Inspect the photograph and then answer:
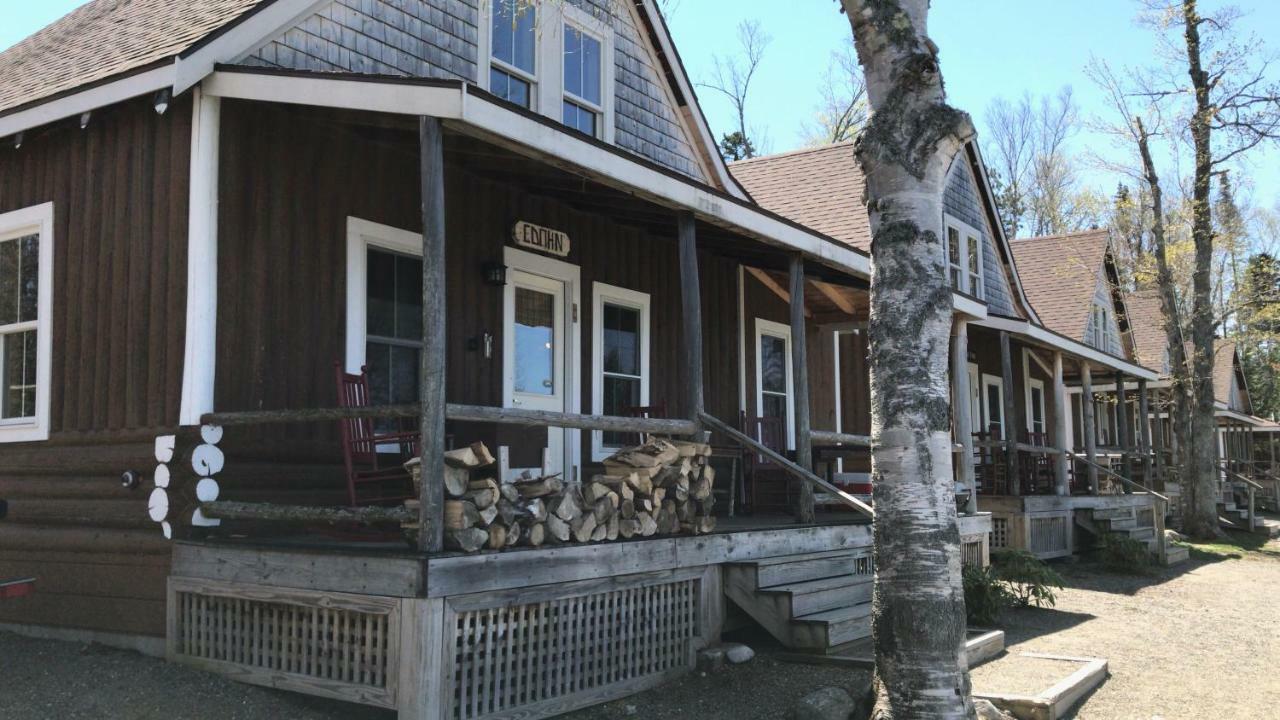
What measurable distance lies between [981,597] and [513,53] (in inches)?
247

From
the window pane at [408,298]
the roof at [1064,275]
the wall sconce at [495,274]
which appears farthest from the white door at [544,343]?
the roof at [1064,275]

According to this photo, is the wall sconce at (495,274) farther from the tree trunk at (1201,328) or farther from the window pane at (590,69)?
the tree trunk at (1201,328)

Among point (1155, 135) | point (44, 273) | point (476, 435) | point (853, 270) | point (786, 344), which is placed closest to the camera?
point (44, 273)

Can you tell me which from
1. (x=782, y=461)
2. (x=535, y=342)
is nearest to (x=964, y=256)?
(x=535, y=342)

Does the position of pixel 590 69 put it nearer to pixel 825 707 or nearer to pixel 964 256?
pixel 825 707

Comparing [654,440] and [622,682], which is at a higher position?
[654,440]

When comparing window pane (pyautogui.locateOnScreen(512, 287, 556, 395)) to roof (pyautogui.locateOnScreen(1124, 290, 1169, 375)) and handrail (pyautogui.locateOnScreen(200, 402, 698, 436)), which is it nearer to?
handrail (pyautogui.locateOnScreen(200, 402, 698, 436))

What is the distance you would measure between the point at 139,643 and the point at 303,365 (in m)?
1.99

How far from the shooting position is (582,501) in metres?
6.37

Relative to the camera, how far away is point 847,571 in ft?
28.0

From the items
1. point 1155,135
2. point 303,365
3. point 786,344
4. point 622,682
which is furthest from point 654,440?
point 1155,135

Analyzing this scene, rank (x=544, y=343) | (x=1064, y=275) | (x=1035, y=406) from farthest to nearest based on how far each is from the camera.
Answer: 1. (x=1064, y=275)
2. (x=1035, y=406)
3. (x=544, y=343)

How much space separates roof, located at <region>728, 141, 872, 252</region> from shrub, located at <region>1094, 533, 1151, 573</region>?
536cm

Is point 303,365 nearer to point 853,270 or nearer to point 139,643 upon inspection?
point 139,643
